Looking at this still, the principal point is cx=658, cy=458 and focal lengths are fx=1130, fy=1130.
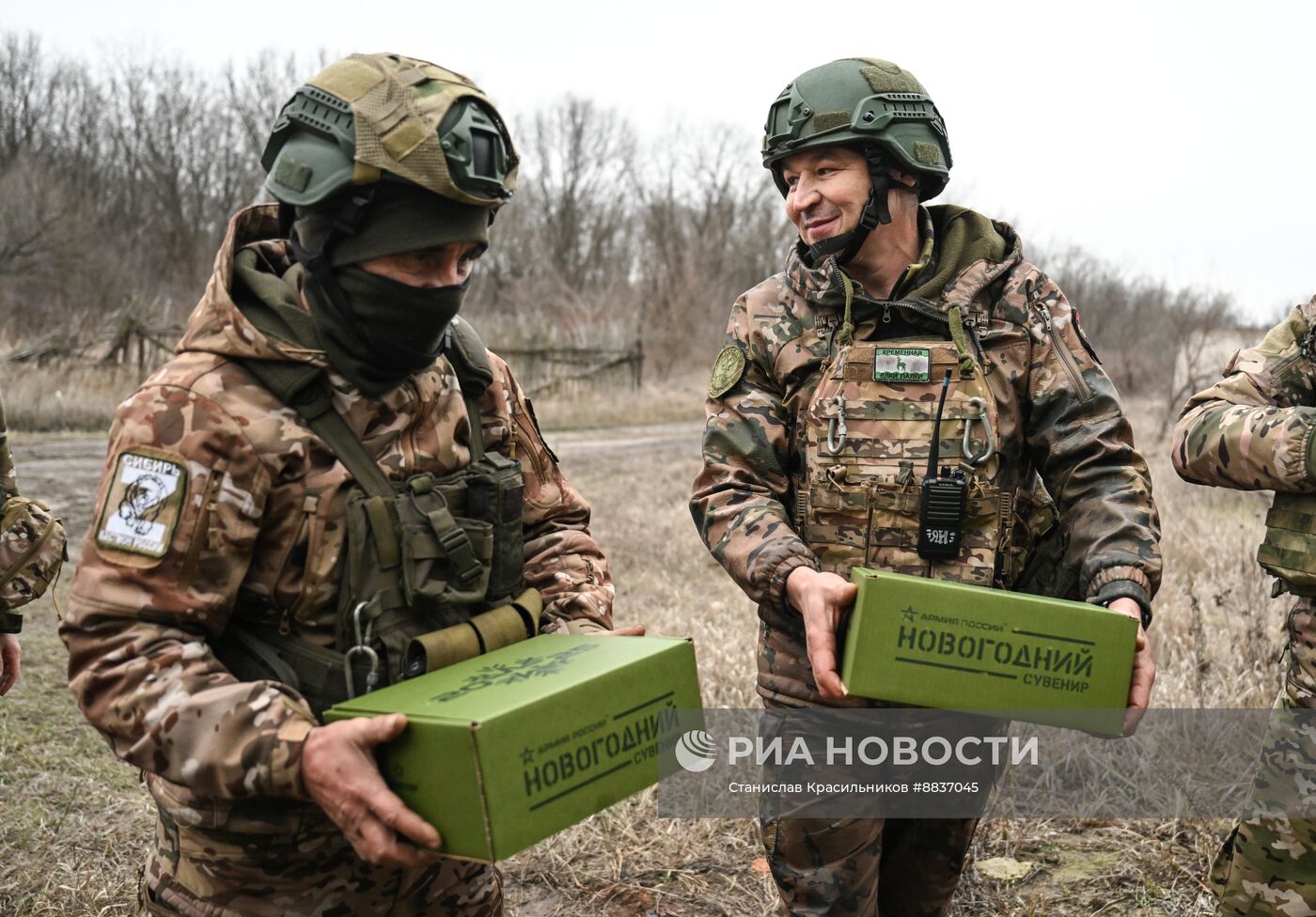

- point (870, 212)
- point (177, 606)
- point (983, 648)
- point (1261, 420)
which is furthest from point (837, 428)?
point (177, 606)

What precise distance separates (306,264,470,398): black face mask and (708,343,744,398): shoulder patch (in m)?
0.98

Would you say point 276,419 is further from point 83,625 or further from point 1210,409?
point 1210,409

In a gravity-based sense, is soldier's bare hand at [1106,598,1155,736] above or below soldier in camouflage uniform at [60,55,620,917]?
below

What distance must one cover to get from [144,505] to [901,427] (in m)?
1.73

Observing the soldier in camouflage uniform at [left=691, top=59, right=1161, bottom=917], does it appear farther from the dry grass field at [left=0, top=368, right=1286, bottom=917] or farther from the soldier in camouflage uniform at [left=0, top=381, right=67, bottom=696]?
the soldier in camouflage uniform at [left=0, top=381, right=67, bottom=696]

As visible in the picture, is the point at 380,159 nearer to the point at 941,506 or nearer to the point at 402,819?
the point at 402,819

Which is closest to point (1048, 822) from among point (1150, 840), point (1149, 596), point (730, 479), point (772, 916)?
point (1150, 840)

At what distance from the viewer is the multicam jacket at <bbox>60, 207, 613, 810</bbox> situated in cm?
175

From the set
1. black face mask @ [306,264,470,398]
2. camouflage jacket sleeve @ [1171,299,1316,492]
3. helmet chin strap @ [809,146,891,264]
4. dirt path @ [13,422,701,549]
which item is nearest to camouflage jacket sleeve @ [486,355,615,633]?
black face mask @ [306,264,470,398]

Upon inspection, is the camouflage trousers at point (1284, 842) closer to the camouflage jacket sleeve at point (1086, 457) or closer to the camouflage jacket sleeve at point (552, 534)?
the camouflage jacket sleeve at point (1086, 457)

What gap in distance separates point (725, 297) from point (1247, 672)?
29451 mm

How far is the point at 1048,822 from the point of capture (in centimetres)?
410

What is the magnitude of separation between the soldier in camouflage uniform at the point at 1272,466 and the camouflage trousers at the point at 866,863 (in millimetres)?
676

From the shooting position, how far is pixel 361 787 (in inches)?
67.3
